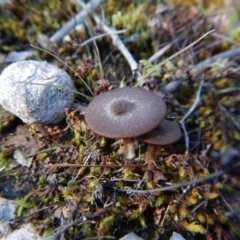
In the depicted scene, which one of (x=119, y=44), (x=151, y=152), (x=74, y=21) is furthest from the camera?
(x=74, y=21)

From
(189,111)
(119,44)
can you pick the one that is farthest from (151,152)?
(119,44)

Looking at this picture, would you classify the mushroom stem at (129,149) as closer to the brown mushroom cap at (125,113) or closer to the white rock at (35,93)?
the brown mushroom cap at (125,113)

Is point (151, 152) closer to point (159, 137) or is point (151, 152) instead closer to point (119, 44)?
point (159, 137)

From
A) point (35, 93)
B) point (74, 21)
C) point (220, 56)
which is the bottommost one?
point (220, 56)

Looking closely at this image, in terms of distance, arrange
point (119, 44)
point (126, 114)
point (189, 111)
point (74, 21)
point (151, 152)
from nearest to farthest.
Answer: point (126, 114) → point (151, 152) → point (189, 111) → point (119, 44) → point (74, 21)

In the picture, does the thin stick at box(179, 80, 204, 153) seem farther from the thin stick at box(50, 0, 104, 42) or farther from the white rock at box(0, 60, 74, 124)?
the thin stick at box(50, 0, 104, 42)

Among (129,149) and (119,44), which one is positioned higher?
(119,44)

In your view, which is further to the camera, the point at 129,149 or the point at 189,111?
the point at 189,111
